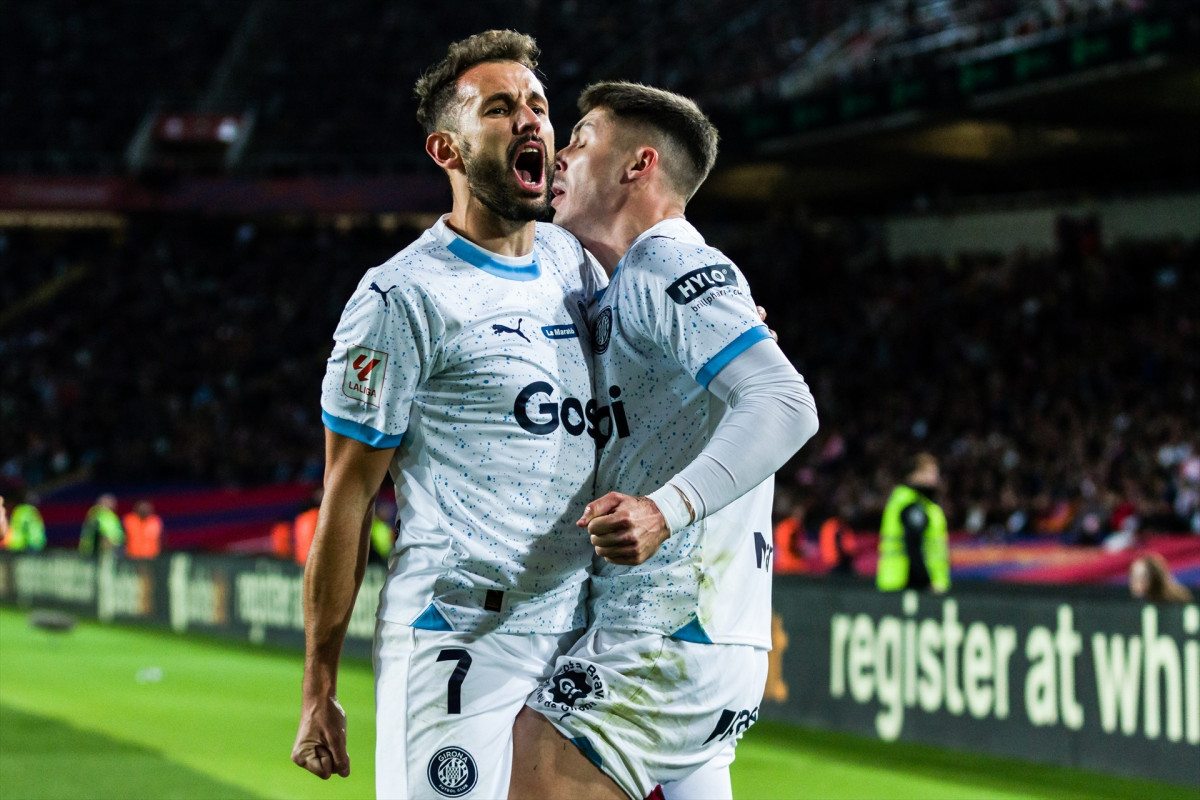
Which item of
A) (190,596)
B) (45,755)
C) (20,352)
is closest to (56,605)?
(190,596)

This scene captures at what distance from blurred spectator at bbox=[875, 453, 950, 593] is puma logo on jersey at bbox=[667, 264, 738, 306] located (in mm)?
7459

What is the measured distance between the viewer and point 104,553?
20312 millimetres

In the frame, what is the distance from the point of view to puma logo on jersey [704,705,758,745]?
294 centimetres

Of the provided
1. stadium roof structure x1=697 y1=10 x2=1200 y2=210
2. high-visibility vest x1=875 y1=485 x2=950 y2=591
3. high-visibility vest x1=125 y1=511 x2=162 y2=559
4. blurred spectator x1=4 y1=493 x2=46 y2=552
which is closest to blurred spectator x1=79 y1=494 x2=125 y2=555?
high-visibility vest x1=125 y1=511 x2=162 y2=559

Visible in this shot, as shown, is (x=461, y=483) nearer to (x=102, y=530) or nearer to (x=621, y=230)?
(x=621, y=230)

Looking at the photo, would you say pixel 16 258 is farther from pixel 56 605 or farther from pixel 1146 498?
pixel 1146 498

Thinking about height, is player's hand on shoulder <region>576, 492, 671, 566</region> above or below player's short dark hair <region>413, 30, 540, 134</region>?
below

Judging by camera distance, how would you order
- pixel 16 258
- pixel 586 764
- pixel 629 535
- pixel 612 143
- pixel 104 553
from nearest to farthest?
1. pixel 629 535
2. pixel 586 764
3. pixel 612 143
4. pixel 104 553
5. pixel 16 258

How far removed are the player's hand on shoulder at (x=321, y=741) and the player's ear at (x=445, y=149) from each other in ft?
3.70

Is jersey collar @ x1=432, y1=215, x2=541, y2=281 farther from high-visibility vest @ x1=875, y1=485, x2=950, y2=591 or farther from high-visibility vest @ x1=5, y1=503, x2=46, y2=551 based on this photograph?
high-visibility vest @ x1=5, y1=503, x2=46, y2=551

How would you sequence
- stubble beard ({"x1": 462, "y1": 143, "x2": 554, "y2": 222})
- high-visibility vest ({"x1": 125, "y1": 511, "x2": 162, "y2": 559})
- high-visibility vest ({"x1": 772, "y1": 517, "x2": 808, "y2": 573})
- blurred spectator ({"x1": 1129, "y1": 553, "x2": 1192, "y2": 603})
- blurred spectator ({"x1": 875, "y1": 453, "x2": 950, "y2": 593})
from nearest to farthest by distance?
stubble beard ({"x1": 462, "y1": 143, "x2": 554, "y2": 222}) < blurred spectator ({"x1": 1129, "y1": 553, "x2": 1192, "y2": 603}) < blurred spectator ({"x1": 875, "y1": 453, "x2": 950, "y2": 593}) < high-visibility vest ({"x1": 772, "y1": 517, "x2": 808, "y2": 573}) < high-visibility vest ({"x1": 125, "y1": 511, "x2": 162, "y2": 559})

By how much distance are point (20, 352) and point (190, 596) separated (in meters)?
15.6

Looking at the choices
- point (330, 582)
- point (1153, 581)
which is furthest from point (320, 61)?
point (330, 582)

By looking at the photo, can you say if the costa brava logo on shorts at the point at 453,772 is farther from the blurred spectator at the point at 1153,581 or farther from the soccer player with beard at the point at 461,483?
the blurred spectator at the point at 1153,581
